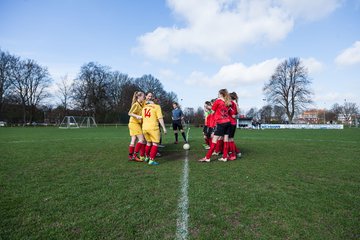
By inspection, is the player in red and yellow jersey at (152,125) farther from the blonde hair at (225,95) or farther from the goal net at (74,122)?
the goal net at (74,122)

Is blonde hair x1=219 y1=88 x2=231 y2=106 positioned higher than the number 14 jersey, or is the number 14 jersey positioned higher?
blonde hair x1=219 y1=88 x2=231 y2=106

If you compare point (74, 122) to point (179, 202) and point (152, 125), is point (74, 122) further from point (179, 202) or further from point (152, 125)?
point (179, 202)

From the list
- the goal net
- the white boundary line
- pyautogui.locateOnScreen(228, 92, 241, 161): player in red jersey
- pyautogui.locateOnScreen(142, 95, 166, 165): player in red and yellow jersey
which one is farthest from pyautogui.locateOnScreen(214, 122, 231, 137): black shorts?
the goal net

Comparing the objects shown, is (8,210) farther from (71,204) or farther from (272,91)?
(272,91)

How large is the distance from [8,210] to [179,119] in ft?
30.0

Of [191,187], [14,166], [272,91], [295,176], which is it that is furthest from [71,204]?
[272,91]

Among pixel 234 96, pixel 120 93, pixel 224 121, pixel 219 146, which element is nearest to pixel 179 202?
pixel 224 121

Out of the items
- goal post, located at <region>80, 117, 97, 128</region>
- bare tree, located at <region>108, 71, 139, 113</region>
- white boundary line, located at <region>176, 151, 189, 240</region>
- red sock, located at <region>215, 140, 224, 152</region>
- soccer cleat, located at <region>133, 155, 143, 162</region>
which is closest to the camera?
white boundary line, located at <region>176, 151, 189, 240</region>

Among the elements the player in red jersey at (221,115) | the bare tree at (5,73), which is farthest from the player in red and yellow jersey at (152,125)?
the bare tree at (5,73)

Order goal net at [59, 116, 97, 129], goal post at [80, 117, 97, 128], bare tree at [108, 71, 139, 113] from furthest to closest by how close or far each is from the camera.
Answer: bare tree at [108, 71, 139, 113] < goal post at [80, 117, 97, 128] < goal net at [59, 116, 97, 129]

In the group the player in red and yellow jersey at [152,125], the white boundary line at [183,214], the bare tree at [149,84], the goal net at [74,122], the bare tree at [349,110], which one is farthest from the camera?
the bare tree at [349,110]

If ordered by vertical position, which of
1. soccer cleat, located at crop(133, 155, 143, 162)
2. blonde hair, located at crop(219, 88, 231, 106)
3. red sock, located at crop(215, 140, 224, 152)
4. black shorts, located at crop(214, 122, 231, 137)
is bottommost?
soccer cleat, located at crop(133, 155, 143, 162)

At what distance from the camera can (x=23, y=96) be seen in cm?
5166

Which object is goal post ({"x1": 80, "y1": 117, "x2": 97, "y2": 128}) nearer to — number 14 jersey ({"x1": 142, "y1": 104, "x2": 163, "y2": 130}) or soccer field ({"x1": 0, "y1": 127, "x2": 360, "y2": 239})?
soccer field ({"x1": 0, "y1": 127, "x2": 360, "y2": 239})
